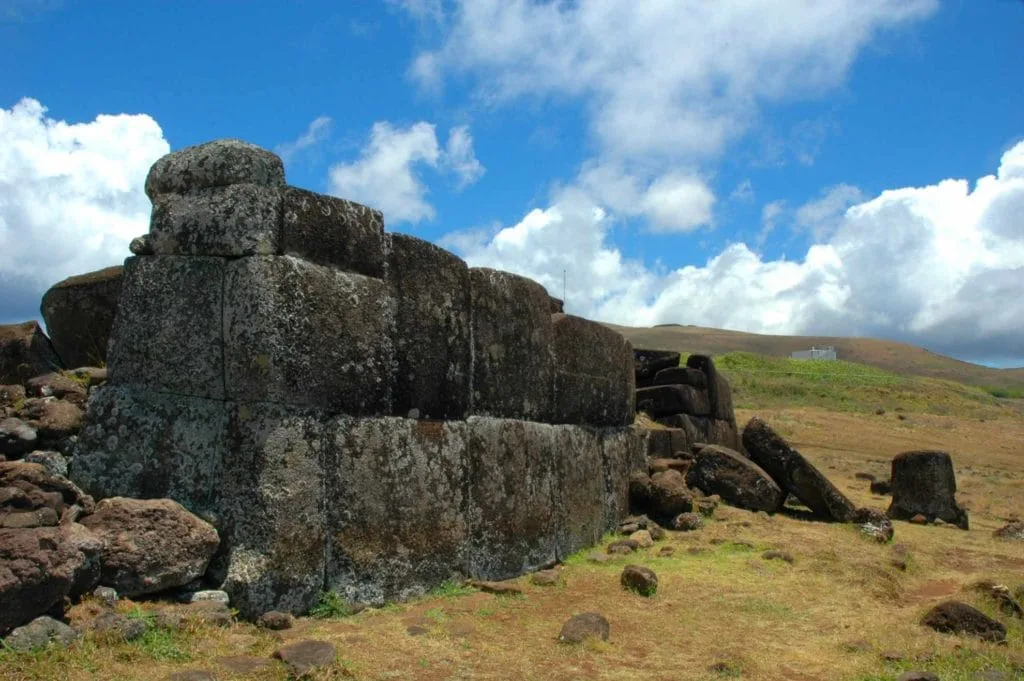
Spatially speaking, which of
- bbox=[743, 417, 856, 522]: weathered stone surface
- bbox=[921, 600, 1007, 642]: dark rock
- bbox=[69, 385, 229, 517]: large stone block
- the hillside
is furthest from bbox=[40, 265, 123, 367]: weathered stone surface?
the hillside

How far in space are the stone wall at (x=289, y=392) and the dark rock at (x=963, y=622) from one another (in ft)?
9.87

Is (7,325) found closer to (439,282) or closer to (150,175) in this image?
(150,175)

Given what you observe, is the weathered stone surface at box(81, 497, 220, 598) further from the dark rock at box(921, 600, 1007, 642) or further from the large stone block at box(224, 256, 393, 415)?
the dark rock at box(921, 600, 1007, 642)

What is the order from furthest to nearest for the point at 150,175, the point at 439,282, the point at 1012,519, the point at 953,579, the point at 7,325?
the point at 1012,519 → the point at 953,579 → the point at 7,325 → the point at 439,282 → the point at 150,175

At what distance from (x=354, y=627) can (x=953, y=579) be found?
559 centimetres

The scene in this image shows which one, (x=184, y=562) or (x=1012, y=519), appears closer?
(x=184, y=562)

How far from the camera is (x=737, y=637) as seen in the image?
5812 mm

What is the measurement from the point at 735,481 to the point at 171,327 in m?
7.69

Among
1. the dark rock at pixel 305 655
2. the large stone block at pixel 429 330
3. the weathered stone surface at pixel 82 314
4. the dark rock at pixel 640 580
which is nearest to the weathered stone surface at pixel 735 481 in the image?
the dark rock at pixel 640 580

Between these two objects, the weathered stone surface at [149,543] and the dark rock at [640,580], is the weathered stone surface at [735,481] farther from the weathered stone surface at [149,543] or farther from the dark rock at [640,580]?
the weathered stone surface at [149,543]

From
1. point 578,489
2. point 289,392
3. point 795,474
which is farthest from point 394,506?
point 795,474

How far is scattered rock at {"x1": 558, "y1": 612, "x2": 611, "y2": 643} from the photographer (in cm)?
543

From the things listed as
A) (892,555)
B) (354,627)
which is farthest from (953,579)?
(354,627)

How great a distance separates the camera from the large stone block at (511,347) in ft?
23.5
